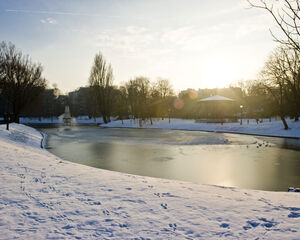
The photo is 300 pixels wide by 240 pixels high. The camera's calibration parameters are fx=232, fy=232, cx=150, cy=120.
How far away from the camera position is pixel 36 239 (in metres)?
3.46

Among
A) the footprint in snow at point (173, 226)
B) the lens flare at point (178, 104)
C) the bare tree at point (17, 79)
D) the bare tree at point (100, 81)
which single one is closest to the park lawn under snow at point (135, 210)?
the footprint in snow at point (173, 226)

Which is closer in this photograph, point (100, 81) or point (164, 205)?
point (164, 205)

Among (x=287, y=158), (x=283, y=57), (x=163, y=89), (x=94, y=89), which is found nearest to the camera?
(x=287, y=158)

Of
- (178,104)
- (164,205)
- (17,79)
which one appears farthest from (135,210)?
(178,104)

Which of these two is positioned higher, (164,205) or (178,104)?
(178,104)

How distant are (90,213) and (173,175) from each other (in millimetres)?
5358

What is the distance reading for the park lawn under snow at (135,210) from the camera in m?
3.73

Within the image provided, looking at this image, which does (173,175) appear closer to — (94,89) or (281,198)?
(281,198)

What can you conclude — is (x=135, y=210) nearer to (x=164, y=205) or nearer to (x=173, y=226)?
(x=164, y=205)

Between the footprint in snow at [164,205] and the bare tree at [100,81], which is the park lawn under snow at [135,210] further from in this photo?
the bare tree at [100,81]

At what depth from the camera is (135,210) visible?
4.60 meters

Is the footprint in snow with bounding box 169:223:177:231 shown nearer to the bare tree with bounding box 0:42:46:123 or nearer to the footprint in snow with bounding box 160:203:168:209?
the footprint in snow with bounding box 160:203:168:209

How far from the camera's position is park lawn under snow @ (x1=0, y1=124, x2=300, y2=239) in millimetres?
3734

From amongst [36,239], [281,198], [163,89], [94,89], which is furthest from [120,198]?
[163,89]
